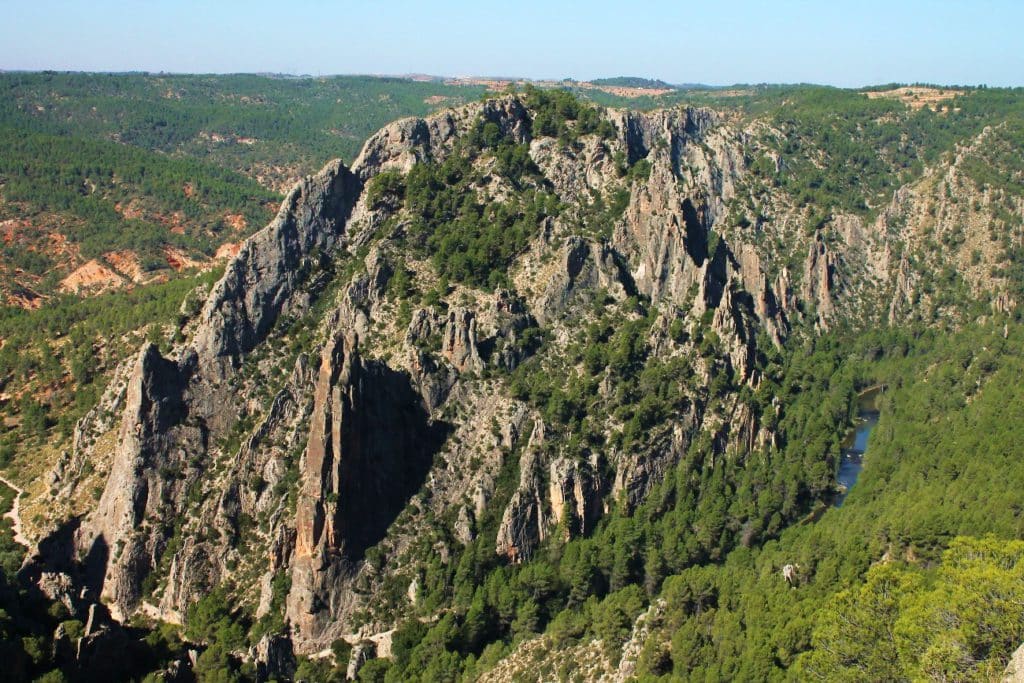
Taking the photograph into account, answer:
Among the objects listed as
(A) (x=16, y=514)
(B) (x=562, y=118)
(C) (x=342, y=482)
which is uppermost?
(B) (x=562, y=118)

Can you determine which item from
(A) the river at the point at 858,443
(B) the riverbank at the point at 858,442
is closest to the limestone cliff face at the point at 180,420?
(B) the riverbank at the point at 858,442

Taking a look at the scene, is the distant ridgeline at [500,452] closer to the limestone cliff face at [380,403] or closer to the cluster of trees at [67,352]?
the limestone cliff face at [380,403]

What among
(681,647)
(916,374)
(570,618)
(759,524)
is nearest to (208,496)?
(570,618)

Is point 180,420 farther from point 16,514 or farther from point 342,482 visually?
point 342,482

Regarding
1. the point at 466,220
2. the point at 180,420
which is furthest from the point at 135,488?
the point at 466,220

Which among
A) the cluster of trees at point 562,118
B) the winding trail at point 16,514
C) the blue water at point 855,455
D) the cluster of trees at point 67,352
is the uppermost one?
the cluster of trees at point 562,118

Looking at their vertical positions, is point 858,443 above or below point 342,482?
below

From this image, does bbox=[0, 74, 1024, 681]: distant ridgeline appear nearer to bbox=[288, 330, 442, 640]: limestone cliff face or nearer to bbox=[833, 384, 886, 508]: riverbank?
bbox=[288, 330, 442, 640]: limestone cliff face
